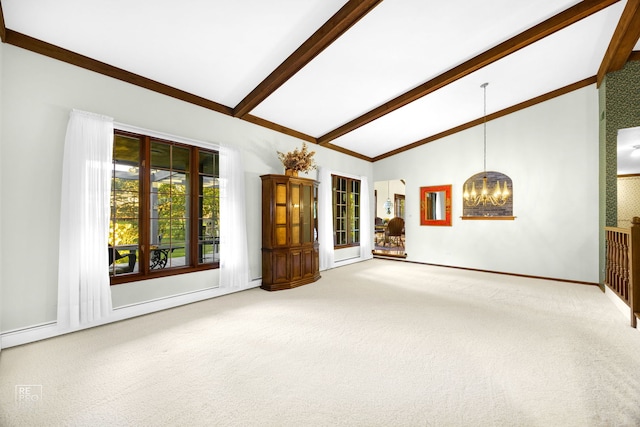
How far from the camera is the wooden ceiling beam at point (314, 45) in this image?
2.68 meters

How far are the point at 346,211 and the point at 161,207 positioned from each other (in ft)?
15.4

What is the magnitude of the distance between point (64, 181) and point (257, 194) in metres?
2.59

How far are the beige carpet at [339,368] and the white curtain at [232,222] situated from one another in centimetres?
60

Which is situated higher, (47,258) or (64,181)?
(64,181)

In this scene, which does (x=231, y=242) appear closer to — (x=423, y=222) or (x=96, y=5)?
(x=96, y=5)

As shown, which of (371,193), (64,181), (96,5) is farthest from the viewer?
(371,193)

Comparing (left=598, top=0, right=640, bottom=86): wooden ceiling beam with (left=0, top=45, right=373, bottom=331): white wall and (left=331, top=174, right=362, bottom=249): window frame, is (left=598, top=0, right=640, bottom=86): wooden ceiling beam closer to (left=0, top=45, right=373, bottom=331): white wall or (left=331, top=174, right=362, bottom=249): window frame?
(left=331, top=174, right=362, bottom=249): window frame

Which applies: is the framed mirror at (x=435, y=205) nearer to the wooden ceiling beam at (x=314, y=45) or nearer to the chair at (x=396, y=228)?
the chair at (x=396, y=228)

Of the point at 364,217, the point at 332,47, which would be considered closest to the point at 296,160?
the point at 332,47

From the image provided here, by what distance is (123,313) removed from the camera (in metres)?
3.32

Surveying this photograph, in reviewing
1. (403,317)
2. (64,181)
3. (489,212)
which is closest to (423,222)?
(489,212)

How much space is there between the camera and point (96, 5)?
2.43 m

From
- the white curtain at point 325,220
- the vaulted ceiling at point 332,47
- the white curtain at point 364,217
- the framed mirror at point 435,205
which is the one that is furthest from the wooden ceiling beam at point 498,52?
the framed mirror at point 435,205

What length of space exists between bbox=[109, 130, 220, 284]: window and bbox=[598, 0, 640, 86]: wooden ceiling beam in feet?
18.8
